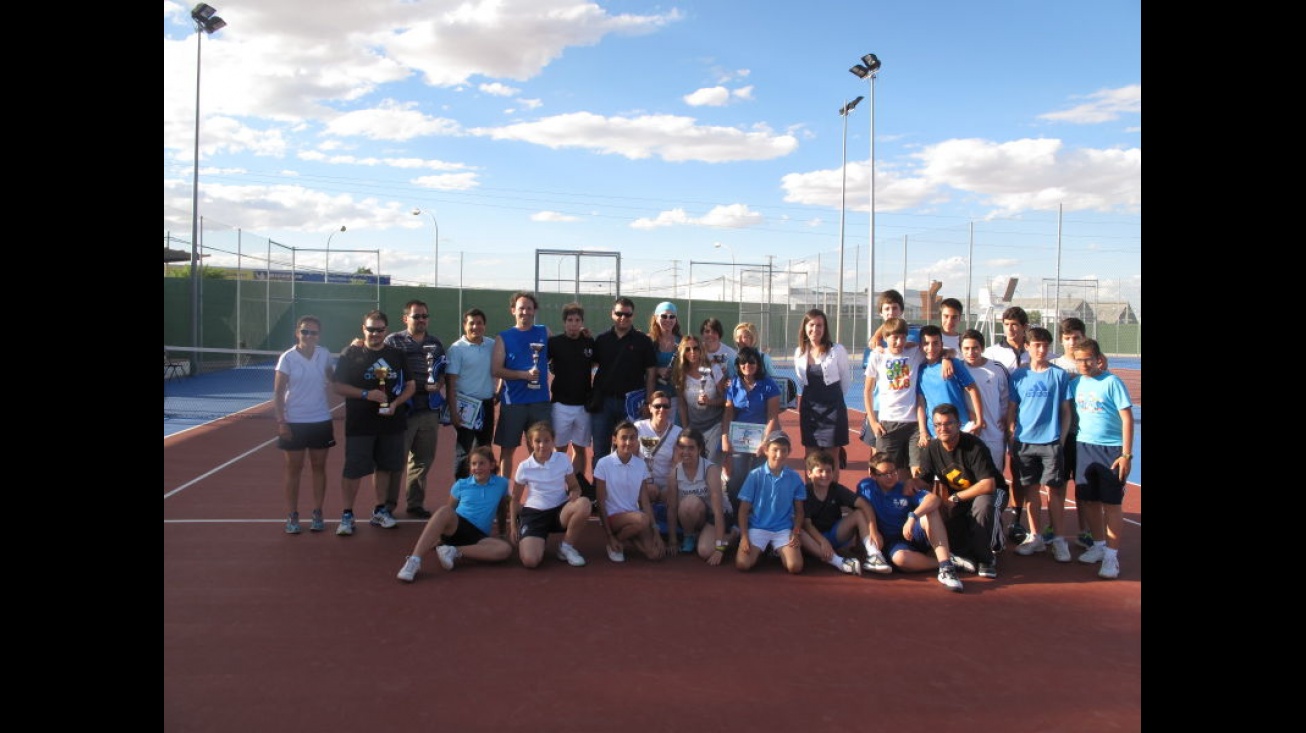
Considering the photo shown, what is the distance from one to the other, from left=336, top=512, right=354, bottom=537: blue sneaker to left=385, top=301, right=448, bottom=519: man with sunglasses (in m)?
0.29

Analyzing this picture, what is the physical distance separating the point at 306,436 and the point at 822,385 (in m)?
3.69

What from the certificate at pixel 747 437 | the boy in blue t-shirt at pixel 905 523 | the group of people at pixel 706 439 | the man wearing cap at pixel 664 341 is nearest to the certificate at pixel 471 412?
the group of people at pixel 706 439

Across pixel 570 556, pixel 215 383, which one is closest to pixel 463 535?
pixel 570 556

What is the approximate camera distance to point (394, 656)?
3740mm

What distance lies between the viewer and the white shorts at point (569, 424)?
615 cm

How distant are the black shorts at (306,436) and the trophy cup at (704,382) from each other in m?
2.61

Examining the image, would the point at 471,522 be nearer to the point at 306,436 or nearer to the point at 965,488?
the point at 306,436

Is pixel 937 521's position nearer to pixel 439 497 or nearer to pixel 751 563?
pixel 751 563

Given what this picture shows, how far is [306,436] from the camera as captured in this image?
227 inches

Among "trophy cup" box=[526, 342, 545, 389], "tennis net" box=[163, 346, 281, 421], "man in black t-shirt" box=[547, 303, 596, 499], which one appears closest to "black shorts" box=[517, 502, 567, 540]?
"man in black t-shirt" box=[547, 303, 596, 499]

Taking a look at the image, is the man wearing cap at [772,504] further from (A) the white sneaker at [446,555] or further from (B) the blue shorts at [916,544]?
(A) the white sneaker at [446,555]

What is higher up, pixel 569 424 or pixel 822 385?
pixel 822 385
